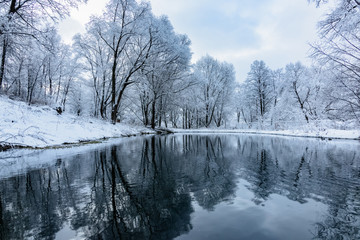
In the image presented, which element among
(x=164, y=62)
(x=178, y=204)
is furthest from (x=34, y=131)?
(x=164, y=62)

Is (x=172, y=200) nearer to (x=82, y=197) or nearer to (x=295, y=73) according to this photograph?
(x=82, y=197)

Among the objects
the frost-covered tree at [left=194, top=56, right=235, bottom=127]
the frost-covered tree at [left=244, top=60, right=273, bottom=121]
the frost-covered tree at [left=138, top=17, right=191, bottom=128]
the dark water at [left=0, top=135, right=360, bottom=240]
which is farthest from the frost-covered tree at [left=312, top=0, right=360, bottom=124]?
the frost-covered tree at [left=244, top=60, right=273, bottom=121]

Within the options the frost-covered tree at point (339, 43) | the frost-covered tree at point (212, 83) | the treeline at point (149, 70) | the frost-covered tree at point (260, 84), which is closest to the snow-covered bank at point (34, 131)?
the treeline at point (149, 70)

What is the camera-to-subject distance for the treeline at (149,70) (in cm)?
903

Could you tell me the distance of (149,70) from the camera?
858 inches

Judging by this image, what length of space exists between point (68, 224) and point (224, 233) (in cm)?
194

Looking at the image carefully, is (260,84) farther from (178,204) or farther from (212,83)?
(178,204)

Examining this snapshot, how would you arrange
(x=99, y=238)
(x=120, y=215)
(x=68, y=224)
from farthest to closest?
(x=120, y=215) < (x=68, y=224) < (x=99, y=238)

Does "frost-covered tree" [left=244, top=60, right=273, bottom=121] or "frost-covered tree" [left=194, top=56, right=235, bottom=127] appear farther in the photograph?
"frost-covered tree" [left=194, top=56, right=235, bottom=127]

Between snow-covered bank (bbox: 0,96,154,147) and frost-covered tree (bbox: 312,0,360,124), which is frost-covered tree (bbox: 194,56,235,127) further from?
frost-covered tree (bbox: 312,0,360,124)

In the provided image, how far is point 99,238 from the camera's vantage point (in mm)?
2125

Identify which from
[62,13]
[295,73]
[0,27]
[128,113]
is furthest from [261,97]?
[0,27]

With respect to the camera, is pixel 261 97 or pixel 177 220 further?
pixel 261 97

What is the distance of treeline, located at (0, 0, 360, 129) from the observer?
9.03m
